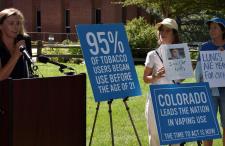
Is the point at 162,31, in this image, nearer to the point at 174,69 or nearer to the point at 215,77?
the point at 174,69

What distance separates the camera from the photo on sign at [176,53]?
6.39 metres

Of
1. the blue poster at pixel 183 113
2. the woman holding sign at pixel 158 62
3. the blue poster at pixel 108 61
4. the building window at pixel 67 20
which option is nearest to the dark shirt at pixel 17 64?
the blue poster at pixel 108 61

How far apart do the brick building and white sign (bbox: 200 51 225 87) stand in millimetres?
36868

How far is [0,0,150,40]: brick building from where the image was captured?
44.2m

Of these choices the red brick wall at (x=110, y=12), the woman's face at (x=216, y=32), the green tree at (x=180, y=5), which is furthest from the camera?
the red brick wall at (x=110, y=12)

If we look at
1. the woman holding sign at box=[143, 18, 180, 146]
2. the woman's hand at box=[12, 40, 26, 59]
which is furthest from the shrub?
the woman's hand at box=[12, 40, 26, 59]

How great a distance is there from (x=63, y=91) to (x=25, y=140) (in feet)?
2.10

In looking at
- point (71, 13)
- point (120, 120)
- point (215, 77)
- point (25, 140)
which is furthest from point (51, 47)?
point (25, 140)

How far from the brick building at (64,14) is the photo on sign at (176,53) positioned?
122 ft

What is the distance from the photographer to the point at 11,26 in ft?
18.9

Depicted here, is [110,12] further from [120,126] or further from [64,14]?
[120,126]

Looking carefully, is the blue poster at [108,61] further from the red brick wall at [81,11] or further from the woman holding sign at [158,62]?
the red brick wall at [81,11]

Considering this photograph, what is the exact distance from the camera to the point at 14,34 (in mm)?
5766

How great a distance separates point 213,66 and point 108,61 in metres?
1.35
